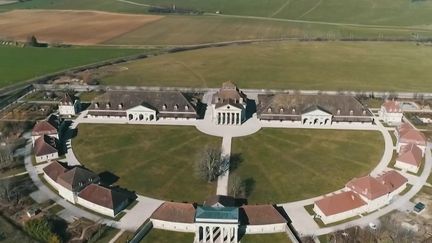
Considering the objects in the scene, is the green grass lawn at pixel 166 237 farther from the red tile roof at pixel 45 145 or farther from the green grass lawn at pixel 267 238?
the red tile roof at pixel 45 145

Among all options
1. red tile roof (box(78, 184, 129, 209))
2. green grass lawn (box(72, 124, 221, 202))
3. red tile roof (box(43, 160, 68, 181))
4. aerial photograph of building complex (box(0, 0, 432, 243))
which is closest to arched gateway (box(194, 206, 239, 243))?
aerial photograph of building complex (box(0, 0, 432, 243))

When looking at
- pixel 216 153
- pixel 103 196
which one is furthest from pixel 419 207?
pixel 103 196

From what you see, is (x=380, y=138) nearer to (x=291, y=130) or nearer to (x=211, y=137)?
(x=291, y=130)

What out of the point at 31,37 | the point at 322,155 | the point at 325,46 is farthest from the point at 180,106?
the point at 31,37

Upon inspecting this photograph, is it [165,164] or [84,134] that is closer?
[165,164]

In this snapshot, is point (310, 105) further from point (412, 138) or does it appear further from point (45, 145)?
point (45, 145)

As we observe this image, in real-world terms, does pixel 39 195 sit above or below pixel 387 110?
below
